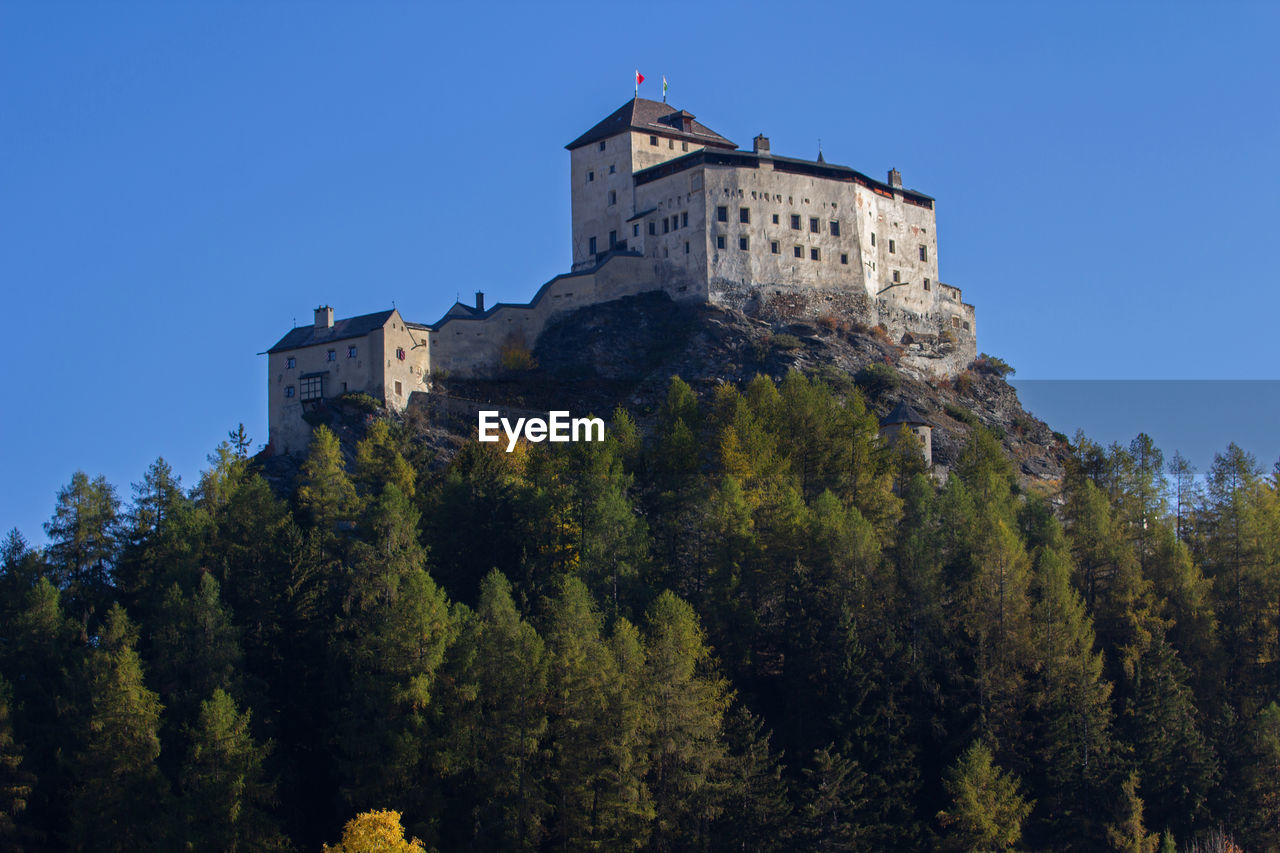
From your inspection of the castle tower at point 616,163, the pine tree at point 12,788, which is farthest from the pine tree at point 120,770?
the castle tower at point 616,163

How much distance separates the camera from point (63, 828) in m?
53.6

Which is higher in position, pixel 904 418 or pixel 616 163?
pixel 616 163

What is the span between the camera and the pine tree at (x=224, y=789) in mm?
51625

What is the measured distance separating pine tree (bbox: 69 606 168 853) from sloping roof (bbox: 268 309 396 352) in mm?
30183

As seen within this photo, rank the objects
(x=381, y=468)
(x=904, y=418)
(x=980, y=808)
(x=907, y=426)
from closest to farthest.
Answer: (x=980, y=808)
(x=381, y=468)
(x=907, y=426)
(x=904, y=418)

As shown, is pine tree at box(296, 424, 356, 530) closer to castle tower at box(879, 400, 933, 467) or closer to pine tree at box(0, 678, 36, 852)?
pine tree at box(0, 678, 36, 852)

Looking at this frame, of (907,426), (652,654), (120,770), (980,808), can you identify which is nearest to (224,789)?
(120,770)

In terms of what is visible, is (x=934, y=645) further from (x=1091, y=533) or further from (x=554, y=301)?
(x=554, y=301)

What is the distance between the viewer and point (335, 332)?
274ft

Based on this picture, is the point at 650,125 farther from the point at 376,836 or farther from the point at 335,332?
the point at 376,836

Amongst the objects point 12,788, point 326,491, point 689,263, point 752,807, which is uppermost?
point 689,263

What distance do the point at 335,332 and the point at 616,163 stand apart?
2172 centimetres

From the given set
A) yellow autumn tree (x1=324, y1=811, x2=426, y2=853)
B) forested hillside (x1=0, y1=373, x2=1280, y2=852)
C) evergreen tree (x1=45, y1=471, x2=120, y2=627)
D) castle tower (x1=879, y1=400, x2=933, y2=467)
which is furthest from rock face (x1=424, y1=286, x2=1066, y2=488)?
yellow autumn tree (x1=324, y1=811, x2=426, y2=853)

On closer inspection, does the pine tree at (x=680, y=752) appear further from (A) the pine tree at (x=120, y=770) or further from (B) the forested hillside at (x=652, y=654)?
(A) the pine tree at (x=120, y=770)
